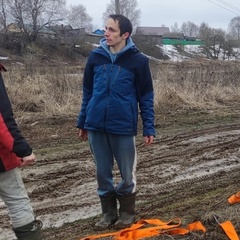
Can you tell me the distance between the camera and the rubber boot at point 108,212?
421cm

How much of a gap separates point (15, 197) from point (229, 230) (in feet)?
5.80

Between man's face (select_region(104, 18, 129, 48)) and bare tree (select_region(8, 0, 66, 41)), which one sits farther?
bare tree (select_region(8, 0, 66, 41))

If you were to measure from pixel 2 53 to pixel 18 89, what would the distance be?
35.8 meters

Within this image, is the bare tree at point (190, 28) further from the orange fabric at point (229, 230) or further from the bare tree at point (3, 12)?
the orange fabric at point (229, 230)

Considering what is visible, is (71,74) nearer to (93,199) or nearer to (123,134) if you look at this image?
(93,199)

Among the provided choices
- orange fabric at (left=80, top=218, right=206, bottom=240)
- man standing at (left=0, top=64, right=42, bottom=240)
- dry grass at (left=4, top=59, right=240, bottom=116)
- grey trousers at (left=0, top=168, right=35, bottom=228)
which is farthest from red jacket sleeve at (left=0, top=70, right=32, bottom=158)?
dry grass at (left=4, top=59, right=240, bottom=116)

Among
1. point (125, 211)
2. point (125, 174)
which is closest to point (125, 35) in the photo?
point (125, 174)

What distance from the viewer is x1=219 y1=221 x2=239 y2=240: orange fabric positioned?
11.0 ft

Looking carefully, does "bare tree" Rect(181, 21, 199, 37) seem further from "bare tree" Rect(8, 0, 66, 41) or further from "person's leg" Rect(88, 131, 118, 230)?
"person's leg" Rect(88, 131, 118, 230)

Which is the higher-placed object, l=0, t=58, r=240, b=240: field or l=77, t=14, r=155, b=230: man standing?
l=77, t=14, r=155, b=230: man standing

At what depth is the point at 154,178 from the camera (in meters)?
6.04

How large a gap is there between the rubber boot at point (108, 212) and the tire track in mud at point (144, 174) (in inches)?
21.6

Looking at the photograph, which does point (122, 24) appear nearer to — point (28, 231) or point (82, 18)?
point (28, 231)

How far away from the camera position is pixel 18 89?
12.3 meters
